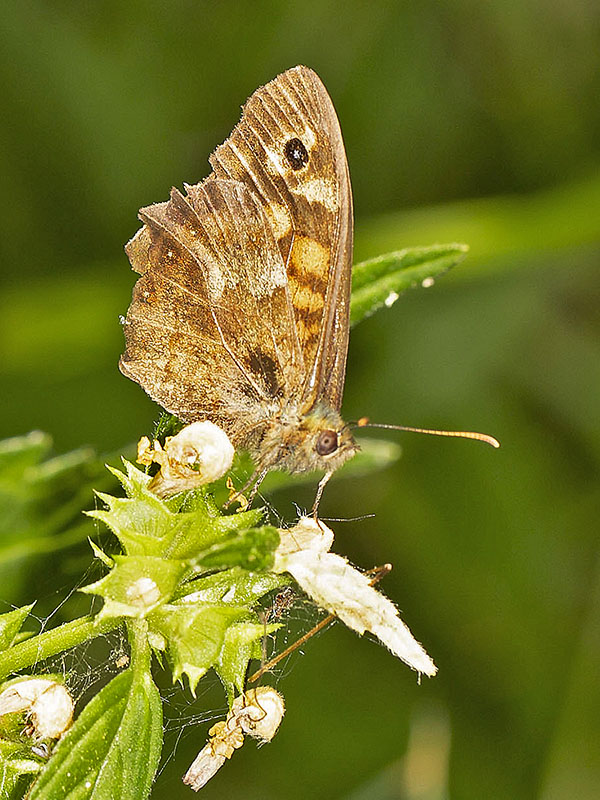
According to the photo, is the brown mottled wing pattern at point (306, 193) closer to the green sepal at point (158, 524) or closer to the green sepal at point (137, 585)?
the green sepal at point (158, 524)

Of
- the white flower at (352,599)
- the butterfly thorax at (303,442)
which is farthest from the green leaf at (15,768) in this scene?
the butterfly thorax at (303,442)

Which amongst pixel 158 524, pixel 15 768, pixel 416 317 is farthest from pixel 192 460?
pixel 416 317

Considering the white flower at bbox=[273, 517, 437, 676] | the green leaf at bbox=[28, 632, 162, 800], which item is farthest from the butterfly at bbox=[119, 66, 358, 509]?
the green leaf at bbox=[28, 632, 162, 800]

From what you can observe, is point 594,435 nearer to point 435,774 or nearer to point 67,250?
point 435,774

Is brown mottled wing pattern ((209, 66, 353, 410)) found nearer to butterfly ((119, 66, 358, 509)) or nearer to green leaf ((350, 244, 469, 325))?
butterfly ((119, 66, 358, 509))

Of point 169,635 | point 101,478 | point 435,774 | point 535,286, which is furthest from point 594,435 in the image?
point 169,635
